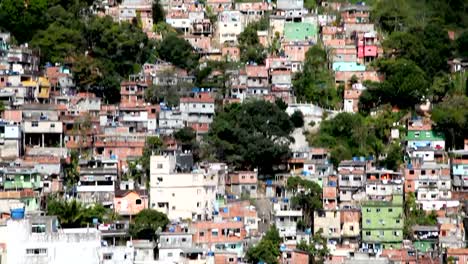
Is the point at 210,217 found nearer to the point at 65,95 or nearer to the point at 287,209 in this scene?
the point at 287,209

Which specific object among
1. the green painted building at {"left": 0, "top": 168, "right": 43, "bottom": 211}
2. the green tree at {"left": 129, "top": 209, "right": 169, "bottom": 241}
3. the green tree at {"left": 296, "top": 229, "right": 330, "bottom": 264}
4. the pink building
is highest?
the green painted building at {"left": 0, "top": 168, "right": 43, "bottom": 211}

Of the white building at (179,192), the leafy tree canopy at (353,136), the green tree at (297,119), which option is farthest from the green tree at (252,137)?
the white building at (179,192)

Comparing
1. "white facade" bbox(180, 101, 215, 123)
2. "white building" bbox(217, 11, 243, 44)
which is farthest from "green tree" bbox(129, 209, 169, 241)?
"white building" bbox(217, 11, 243, 44)

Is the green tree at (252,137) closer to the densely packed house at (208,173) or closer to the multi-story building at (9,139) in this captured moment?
the densely packed house at (208,173)

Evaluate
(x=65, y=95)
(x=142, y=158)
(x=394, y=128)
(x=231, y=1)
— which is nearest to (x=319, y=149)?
(x=394, y=128)

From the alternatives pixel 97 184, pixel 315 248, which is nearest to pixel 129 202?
pixel 97 184

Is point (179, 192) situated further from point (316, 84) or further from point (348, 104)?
point (316, 84)

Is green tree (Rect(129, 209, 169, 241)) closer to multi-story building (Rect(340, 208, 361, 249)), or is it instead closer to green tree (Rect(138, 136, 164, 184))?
green tree (Rect(138, 136, 164, 184))

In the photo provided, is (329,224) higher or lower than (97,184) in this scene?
lower
